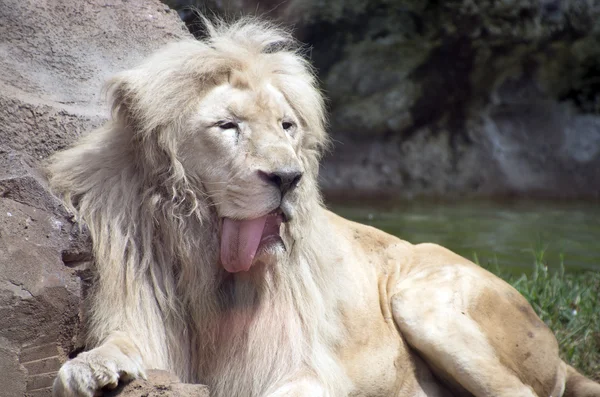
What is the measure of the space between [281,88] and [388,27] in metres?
6.80

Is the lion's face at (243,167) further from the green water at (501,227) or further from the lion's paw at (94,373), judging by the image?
the green water at (501,227)

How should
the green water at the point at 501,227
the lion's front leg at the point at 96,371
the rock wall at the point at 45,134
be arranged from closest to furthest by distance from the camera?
the lion's front leg at the point at 96,371 < the rock wall at the point at 45,134 < the green water at the point at 501,227

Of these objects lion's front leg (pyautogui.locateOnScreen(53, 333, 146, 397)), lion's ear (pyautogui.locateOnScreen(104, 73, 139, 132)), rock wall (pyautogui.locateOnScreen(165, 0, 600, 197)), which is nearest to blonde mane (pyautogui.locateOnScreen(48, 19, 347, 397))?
lion's ear (pyautogui.locateOnScreen(104, 73, 139, 132))

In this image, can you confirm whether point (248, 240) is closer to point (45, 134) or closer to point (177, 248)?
point (177, 248)

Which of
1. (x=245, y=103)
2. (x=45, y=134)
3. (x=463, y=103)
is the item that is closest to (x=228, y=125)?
(x=245, y=103)

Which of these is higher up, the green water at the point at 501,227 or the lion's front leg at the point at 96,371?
the lion's front leg at the point at 96,371

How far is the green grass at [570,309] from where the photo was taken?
543 centimetres

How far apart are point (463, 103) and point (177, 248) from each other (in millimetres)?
7956

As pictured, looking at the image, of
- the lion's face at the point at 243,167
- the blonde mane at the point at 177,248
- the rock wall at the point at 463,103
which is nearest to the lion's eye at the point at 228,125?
the lion's face at the point at 243,167

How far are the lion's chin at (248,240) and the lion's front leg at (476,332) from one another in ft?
3.58

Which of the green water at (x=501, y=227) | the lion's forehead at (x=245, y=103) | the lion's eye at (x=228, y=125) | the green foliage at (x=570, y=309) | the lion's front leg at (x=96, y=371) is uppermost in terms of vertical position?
the lion's forehead at (x=245, y=103)

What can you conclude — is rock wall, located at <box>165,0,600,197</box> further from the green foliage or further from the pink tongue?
the pink tongue

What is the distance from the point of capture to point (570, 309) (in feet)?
19.6

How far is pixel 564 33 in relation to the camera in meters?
10.5
